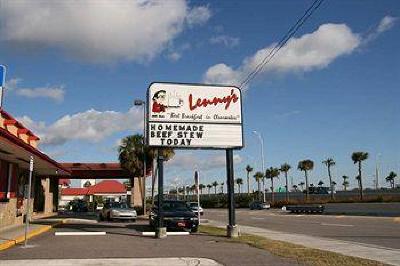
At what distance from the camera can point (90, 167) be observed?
53.7 metres

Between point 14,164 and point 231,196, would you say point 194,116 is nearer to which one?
point 231,196

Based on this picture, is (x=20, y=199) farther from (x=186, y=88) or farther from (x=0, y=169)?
(x=186, y=88)

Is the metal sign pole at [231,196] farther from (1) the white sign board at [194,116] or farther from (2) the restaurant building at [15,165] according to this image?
(2) the restaurant building at [15,165]

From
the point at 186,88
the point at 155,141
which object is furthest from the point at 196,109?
the point at 155,141

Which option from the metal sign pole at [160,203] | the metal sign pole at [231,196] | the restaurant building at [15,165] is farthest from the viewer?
the restaurant building at [15,165]

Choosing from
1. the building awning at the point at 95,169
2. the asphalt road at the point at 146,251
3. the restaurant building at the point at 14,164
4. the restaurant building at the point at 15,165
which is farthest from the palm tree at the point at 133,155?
the asphalt road at the point at 146,251

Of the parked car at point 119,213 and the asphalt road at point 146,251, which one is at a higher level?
the parked car at point 119,213

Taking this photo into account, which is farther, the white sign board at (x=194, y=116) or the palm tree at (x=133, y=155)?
the palm tree at (x=133, y=155)

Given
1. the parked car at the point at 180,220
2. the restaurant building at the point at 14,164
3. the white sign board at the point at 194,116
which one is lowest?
the parked car at the point at 180,220

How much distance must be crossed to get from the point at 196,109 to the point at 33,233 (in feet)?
28.1

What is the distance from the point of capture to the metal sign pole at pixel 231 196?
19.1m

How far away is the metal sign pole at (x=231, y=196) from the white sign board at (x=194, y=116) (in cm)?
59

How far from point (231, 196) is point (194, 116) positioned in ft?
12.3

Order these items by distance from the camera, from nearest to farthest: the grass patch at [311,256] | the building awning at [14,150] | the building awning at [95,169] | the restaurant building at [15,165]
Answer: the grass patch at [311,256] → the building awning at [14,150] → the restaurant building at [15,165] → the building awning at [95,169]
